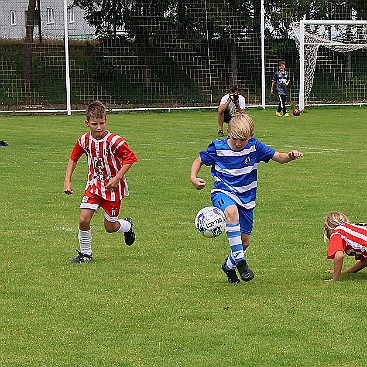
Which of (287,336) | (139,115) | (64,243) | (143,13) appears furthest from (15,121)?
(287,336)

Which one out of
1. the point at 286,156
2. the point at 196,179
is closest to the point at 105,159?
the point at 196,179

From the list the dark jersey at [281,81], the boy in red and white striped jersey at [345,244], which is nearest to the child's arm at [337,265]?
the boy in red and white striped jersey at [345,244]

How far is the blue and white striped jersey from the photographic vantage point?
788 centimetres

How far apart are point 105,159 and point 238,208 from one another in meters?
1.68

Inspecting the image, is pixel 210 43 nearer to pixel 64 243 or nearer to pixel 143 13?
pixel 143 13

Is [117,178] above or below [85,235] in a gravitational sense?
above

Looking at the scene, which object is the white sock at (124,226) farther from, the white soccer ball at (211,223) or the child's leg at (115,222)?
the white soccer ball at (211,223)

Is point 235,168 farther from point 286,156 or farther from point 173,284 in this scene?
point 173,284

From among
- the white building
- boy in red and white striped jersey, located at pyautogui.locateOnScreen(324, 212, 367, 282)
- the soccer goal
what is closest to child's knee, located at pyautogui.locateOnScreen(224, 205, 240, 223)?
boy in red and white striped jersey, located at pyautogui.locateOnScreen(324, 212, 367, 282)

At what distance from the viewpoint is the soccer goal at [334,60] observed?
37344 millimetres

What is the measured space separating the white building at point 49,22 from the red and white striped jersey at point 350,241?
99.0 ft

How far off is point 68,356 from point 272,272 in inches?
116

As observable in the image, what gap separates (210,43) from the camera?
123 feet

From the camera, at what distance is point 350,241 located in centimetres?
769
